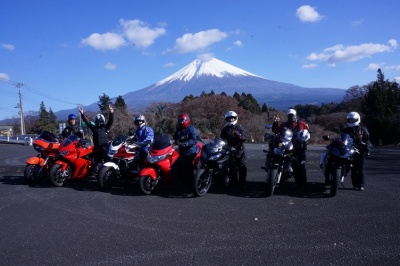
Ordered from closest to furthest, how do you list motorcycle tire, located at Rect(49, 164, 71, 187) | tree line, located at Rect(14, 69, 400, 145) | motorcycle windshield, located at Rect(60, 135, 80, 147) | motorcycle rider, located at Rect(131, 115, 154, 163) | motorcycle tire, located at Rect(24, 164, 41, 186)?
motorcycle rider, located at Rect(131, 115, 154, 163) → motorcycle tire, located at Rect(49, 164, 71, 187) → motorcycle windshield, located at Rect(60, 135, 80, 147) → motorcycle tire, located at Rect(24, 164, 41, 186) → tree line, located at Rect(14, 69, 400, 145)

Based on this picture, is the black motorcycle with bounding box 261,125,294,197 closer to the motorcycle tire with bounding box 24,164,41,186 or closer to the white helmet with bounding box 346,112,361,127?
the white helmet with bounding box 346,112,361,127

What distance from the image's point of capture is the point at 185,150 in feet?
23.7

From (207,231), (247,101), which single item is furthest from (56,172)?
(247,101)

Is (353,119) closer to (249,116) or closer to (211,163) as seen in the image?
(211,163)

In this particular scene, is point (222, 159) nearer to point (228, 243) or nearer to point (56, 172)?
point (228, 243)

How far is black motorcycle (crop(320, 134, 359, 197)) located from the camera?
6.41 meters

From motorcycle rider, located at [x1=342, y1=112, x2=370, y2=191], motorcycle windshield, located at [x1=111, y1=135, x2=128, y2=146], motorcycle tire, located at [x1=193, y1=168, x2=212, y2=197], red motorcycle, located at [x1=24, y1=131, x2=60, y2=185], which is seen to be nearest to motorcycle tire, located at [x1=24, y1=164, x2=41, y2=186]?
red motorcycle, located at [x1=24, y1=131, x2=60, y2=185]

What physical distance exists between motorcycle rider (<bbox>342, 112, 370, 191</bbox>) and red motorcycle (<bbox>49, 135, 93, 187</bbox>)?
19.2 ft

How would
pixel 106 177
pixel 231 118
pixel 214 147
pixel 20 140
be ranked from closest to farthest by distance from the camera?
pixel 214 147
pixel 231 118
pixel 106 177
pixel 20 140

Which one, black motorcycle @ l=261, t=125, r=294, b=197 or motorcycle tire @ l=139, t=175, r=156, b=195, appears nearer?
black motorcycle @ l=261, t=125, r=294, b=197

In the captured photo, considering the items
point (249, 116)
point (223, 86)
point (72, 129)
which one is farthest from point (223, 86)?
point (72, 129)

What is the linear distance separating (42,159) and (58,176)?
800 mm

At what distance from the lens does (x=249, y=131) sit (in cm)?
4275

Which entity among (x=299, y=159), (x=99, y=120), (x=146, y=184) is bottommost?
(x=146, y=184)
